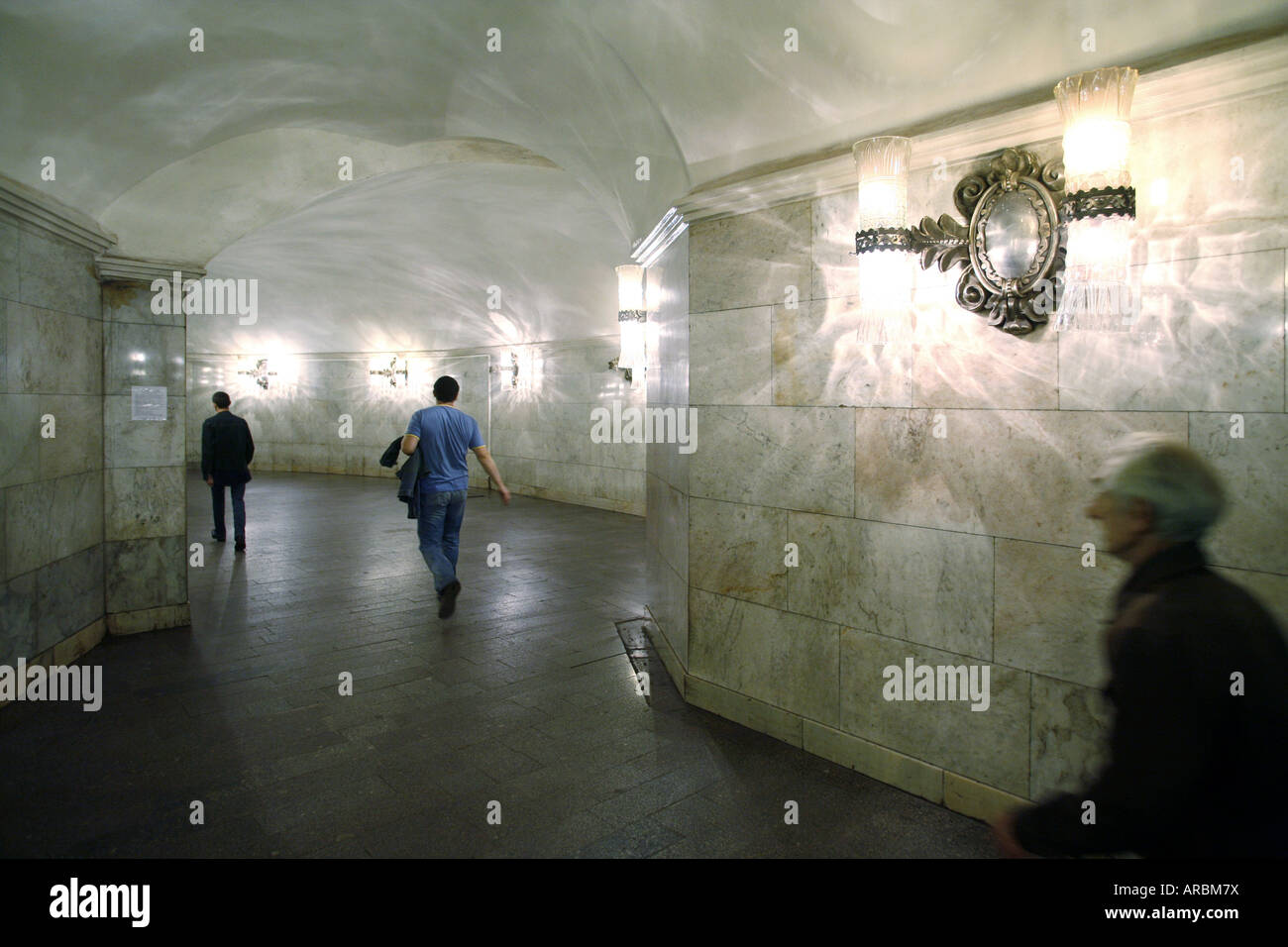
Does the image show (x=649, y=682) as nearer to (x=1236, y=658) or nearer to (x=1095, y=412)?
(x=1095, y=412)

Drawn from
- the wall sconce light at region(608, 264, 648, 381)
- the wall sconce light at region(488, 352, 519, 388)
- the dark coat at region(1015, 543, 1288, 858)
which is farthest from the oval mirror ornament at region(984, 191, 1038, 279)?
the wall sconce light at region(488, 352, 519, 388)

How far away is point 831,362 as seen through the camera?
13.1 feet

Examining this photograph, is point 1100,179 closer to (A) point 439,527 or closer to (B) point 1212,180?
(B) point 1212,180

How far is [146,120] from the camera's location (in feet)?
17.1

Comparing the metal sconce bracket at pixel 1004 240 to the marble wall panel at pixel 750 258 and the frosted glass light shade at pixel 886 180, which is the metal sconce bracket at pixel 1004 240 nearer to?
the frosted glass light shade at pixel 886 180

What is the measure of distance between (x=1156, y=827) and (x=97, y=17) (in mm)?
5616

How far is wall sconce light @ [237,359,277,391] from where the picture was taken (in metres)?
20.6

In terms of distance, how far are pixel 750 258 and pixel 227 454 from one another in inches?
299

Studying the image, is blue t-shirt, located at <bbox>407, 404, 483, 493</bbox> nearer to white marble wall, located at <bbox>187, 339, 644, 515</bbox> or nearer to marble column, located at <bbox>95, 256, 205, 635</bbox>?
marble column, located at <bbox>95, 256, 205, 635</bbox>

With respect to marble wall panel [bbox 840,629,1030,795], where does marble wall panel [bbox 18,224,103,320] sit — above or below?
above

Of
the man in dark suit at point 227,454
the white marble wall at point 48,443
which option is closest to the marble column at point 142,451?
the white marble wall at point 48,443

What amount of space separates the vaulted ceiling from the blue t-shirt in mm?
2228

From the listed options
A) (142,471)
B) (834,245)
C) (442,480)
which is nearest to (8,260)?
(142,471)
